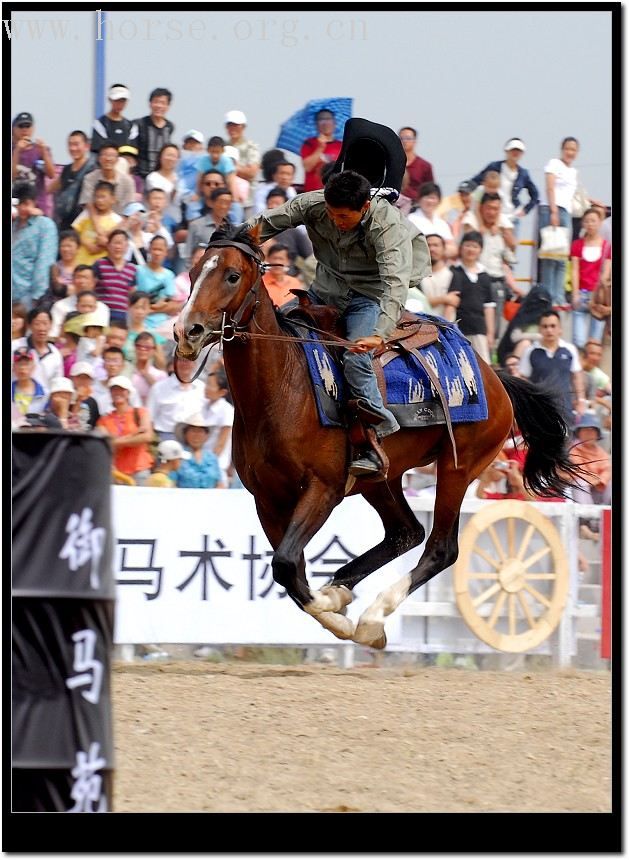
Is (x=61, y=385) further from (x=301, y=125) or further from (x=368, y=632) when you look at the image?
(x=368, y=632)

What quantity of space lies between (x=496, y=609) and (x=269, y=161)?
12.6 feet

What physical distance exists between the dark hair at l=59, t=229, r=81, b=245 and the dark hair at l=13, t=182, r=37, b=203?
35cm

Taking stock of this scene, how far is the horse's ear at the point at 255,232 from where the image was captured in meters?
7.28

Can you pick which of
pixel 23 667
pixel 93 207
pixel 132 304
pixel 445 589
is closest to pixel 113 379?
pixel 132 304

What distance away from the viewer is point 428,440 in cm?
819

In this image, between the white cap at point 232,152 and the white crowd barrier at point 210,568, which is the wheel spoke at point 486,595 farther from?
the white cap at point 232,152

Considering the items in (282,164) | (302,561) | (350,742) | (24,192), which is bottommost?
(350,742)

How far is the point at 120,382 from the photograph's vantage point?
10336 millimetres

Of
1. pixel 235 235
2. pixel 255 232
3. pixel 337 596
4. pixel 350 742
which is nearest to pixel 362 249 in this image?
pixel 255 232

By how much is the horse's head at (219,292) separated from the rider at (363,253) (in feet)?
0.79

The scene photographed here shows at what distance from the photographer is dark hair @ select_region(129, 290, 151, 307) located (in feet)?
35.2

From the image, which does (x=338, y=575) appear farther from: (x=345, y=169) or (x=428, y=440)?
(x=345, y=169)

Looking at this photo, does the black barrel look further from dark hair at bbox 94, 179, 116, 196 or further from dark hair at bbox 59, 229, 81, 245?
dark hair at bbox 94, 179, 116, 196

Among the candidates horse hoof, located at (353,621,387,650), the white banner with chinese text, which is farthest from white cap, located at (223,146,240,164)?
horse hoof, located at (353,621,387,650)
